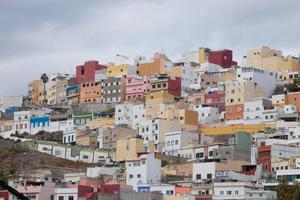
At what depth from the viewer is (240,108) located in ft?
179

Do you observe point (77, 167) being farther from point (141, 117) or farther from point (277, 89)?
point (277, 89)

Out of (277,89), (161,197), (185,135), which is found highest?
(277,89)

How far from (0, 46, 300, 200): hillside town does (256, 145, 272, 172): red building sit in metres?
0.08

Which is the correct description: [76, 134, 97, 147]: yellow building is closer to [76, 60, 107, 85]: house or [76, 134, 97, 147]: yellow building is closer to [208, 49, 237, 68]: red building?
[76, 60, 107, 85]: house

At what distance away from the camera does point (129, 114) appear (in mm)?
59188

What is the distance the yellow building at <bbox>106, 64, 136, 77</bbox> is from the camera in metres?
69.6

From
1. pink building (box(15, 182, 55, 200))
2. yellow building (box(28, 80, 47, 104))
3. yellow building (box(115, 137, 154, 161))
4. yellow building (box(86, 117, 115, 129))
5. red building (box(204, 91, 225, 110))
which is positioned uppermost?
yellow building (box(28, 80, 47, 104))

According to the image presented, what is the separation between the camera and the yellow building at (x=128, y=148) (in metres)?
48.4

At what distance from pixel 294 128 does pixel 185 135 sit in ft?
22.8

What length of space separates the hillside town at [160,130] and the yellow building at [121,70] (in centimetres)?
16

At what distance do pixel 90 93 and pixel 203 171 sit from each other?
30485 millimetres

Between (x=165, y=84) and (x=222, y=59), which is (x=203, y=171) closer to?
(x=165, y=84)

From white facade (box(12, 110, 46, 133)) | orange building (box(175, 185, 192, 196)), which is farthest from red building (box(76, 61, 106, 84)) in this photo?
orange building (box(175, 185, 192, 196))

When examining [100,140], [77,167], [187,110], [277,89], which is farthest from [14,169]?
[277,89]
